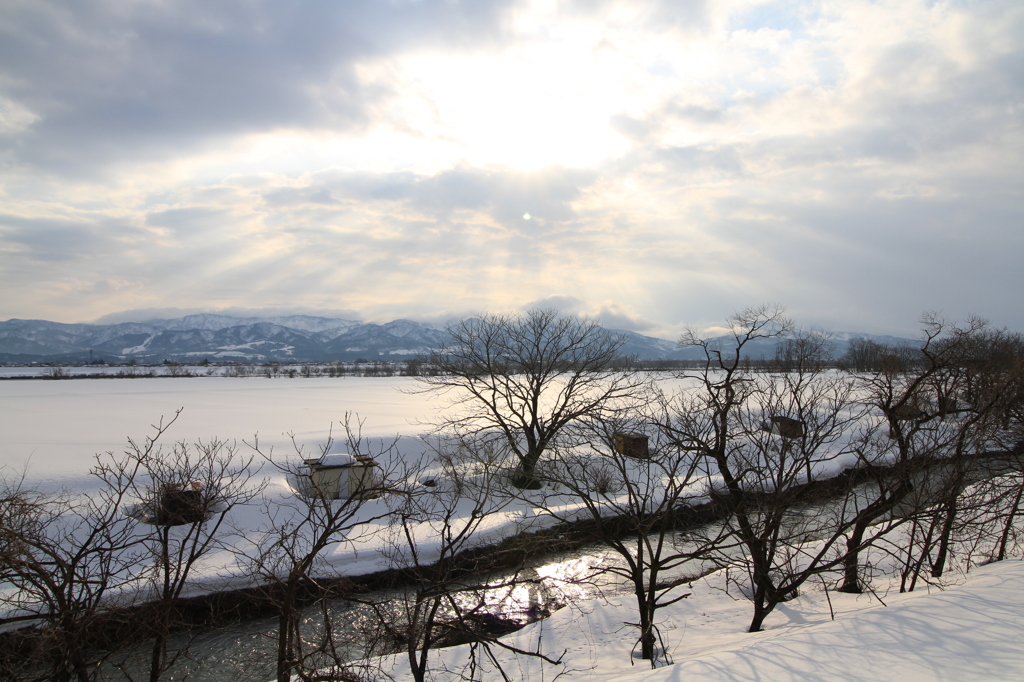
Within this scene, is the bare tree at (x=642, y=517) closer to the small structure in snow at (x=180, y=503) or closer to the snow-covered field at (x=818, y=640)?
the snow-covered field at (x=818, y=640)

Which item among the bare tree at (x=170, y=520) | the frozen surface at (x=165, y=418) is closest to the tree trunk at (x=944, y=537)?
the bare tree at (x=170, y=520)

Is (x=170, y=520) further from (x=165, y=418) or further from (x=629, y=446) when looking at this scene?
(x=165, y=418)

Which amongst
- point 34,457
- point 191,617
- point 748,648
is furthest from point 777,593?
point 34,457

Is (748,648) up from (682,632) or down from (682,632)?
up

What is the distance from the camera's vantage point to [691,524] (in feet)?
75.6

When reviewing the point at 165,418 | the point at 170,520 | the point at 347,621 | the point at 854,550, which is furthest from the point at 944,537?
the point at 165,418

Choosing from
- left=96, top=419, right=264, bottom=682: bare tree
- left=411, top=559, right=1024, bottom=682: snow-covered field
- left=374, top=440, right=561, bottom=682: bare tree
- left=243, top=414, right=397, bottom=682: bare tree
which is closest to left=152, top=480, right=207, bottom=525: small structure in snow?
left=96, top=419, right=264, bottom=682: bare tree

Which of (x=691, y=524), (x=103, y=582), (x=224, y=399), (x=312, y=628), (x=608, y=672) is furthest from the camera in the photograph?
(x=224, y=399)

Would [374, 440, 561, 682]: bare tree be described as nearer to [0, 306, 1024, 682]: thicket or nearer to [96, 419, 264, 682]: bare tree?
[0, 306, 1024, 682]: thicket

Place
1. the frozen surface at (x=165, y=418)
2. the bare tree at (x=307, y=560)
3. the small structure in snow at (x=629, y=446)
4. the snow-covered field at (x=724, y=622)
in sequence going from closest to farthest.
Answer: the snow-covered field at (x=724, y=622) → the bare tree at (x=307, y=560) → the small structure in snow at (x=629, y=446) → the frozen surface at (x=165, y=418)

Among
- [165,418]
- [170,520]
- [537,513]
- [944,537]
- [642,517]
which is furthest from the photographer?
[165,418]

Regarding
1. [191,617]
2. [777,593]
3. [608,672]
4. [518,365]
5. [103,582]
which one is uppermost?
[518,365]

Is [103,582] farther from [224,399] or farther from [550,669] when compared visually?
[224,399]

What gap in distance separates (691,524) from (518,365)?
10.7 meters
